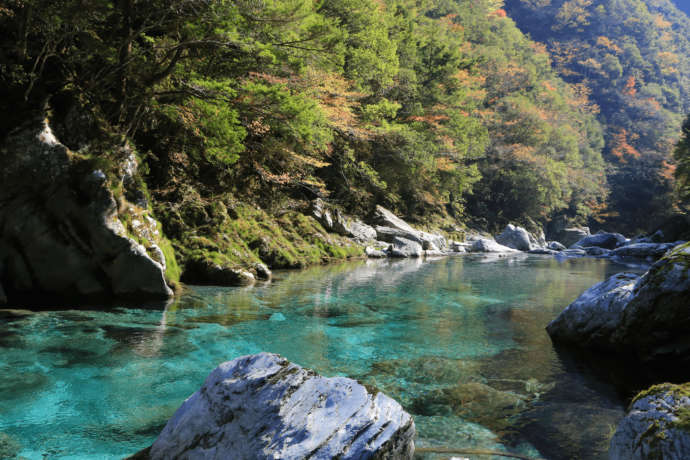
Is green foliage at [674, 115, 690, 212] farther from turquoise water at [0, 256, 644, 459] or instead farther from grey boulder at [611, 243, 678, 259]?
turquoise water at [0, 256, 644, 459]

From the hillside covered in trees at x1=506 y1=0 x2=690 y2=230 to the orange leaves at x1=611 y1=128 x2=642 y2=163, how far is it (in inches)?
4.5

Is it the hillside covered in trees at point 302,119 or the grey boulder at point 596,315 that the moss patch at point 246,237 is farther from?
the grey boulder at point 596,315

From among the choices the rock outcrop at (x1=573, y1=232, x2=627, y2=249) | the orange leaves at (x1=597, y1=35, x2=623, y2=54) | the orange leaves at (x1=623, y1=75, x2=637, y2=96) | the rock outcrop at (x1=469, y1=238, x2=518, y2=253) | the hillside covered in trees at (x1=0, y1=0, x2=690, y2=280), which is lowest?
the rock outcrop at (x1=469, y1=238, x2=518, y2=253)

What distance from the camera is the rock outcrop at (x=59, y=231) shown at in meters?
6.24

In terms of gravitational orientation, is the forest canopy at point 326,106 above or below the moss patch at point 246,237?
above

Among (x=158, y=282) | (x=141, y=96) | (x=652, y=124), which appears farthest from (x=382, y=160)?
(x=652, y=124)

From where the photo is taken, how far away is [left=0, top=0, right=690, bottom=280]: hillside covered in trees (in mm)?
7270

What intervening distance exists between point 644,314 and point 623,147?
54882mm

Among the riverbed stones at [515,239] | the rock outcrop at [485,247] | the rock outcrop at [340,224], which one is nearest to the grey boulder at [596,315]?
the rock outcrop at [340,224]

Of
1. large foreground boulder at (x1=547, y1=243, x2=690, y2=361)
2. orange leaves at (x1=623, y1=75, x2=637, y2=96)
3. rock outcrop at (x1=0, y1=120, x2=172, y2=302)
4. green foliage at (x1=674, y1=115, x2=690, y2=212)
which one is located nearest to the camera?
large foreground boulder at (x1=547, y1=243, x2=690, y2=361)

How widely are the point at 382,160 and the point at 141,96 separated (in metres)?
14.6

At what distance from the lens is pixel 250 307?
23.0ft

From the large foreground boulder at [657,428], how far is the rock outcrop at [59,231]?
6.58 meters

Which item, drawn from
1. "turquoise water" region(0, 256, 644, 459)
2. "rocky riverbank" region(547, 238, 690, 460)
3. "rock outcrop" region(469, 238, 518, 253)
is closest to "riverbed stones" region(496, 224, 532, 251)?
"rock outcrop" region(469, 238, 518, 253)
